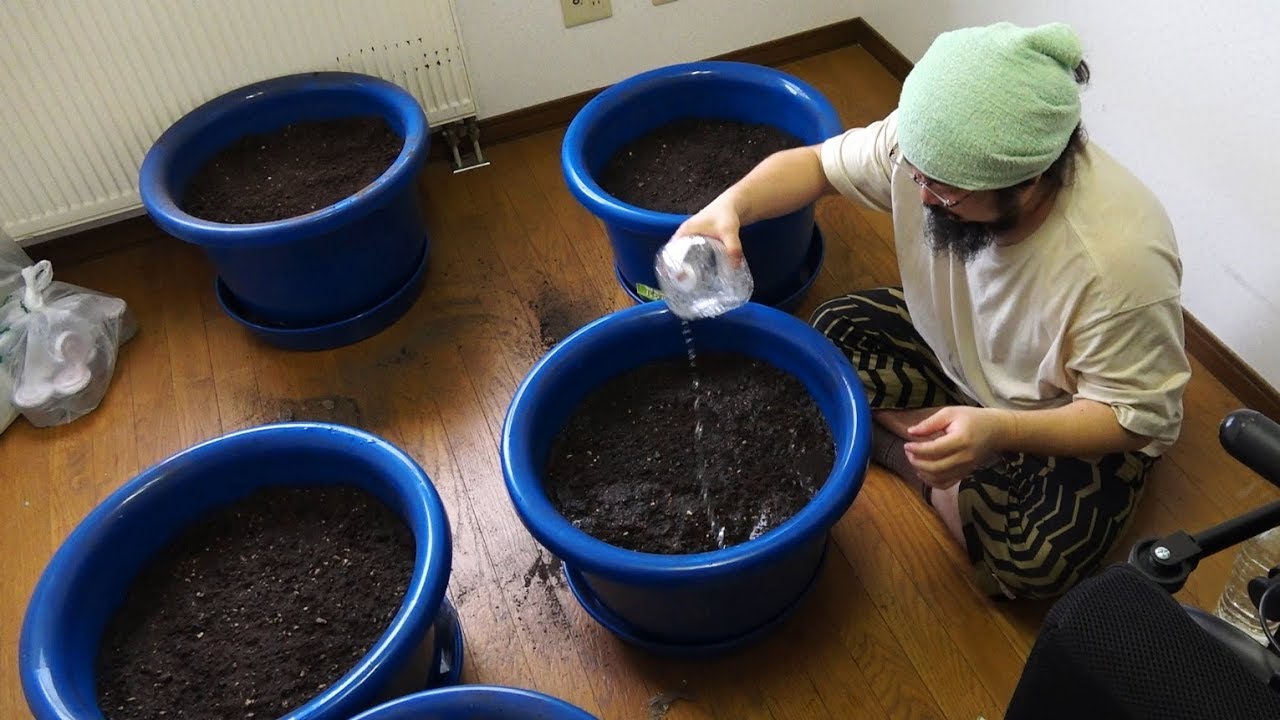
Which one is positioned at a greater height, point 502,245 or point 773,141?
point 773,141

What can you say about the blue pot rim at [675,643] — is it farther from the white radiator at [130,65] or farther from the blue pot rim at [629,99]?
the white radiator at [130,65]

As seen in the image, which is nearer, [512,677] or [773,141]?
[512,677]

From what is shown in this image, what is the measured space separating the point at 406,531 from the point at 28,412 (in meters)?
0.89

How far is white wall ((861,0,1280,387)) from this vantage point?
4.57 feet

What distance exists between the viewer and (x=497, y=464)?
64.3 inches

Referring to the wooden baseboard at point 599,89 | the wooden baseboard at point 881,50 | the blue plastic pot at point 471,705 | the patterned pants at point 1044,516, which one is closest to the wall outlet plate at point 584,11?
the wooden baseboard at point 599,89

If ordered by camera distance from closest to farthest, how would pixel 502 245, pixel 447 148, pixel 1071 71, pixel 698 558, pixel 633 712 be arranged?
pixel 1071 71
pixel 698 558
pixel 633 712
pixel 502 245
pixel 447 148

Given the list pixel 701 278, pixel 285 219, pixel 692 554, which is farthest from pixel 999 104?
pixel 285 219

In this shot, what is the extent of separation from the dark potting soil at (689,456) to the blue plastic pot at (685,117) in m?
0.25

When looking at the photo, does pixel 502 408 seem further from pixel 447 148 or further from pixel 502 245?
pixel 447 148

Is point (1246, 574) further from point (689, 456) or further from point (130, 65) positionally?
point (130, 65)

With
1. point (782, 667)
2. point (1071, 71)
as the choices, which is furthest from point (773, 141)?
point (782, 667)

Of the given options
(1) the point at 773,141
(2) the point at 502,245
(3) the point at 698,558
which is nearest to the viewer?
(3) the point at 698,558

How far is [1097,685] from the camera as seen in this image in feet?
1.95
